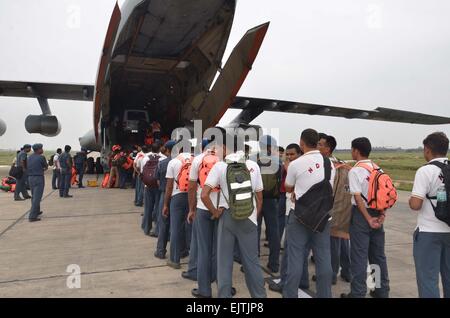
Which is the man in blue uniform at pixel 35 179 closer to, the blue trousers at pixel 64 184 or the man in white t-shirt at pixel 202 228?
the blue trousers at pixel 64 184

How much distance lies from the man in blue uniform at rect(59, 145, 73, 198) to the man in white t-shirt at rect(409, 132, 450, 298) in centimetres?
962

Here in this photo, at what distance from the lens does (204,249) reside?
11.5ft

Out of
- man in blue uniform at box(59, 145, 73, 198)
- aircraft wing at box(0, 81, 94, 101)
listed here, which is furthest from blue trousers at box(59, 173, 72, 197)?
aircraft wing at box(0, 81, 94, 101)

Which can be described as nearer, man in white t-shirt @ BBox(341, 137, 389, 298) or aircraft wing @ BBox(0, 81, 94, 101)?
man in white t-shirt @ BBox(341, 137, 389, 298)

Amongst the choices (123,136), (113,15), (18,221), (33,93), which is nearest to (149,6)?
(113,15)

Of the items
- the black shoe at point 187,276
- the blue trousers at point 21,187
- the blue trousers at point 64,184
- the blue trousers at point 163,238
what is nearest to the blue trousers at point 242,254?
the black shoe at point 187,276

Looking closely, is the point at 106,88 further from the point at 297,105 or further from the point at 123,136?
the point at 297,105

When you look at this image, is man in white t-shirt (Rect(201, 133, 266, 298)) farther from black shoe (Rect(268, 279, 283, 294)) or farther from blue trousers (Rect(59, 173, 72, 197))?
blue trousers (Rect(59, 173, 72, 197))

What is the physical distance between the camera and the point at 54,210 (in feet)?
27.1

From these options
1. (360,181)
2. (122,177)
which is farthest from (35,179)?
(360,181)

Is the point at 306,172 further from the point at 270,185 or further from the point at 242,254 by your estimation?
the point at 270,185

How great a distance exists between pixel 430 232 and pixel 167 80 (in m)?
9.68

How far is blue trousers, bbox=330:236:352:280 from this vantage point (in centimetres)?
394
